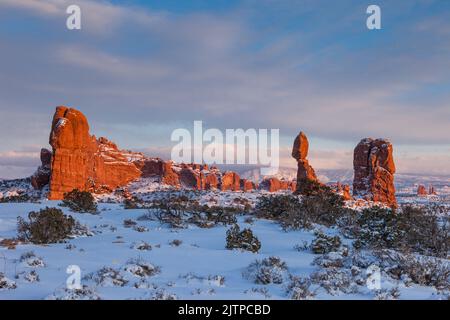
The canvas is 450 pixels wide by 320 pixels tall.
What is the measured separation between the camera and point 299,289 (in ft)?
22.2

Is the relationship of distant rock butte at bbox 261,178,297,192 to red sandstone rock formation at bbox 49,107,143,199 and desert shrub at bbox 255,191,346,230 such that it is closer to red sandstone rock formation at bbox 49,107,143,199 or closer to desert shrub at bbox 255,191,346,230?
red sandstone rock formation at bbox 49,107,143,199

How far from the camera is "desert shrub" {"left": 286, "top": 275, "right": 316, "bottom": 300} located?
6.58 meters

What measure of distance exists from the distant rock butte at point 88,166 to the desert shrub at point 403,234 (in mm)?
47353

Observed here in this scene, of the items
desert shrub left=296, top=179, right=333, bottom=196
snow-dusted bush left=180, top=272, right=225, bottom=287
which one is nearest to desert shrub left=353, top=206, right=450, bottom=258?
snow-dusted bush left=180, top=272, right=225, bottom=287

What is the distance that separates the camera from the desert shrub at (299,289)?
21.6 feet

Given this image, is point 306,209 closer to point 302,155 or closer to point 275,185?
point 302,155

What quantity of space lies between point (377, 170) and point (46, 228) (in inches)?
2044

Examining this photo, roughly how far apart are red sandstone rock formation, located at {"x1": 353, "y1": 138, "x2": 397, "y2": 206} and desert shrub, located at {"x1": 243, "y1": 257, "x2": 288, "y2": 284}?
5052 centimetres

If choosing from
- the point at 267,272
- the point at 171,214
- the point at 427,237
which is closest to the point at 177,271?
the point at 267,272

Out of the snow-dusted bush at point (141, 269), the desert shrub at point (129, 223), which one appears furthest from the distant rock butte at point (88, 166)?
the snow-dusted bush at point (141, 269)

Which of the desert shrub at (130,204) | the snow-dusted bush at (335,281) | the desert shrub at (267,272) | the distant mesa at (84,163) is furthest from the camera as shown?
the distant mesa at (84,163)

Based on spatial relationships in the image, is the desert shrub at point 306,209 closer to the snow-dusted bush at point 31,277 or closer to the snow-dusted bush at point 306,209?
the snow-dusted bush at point 306,209
